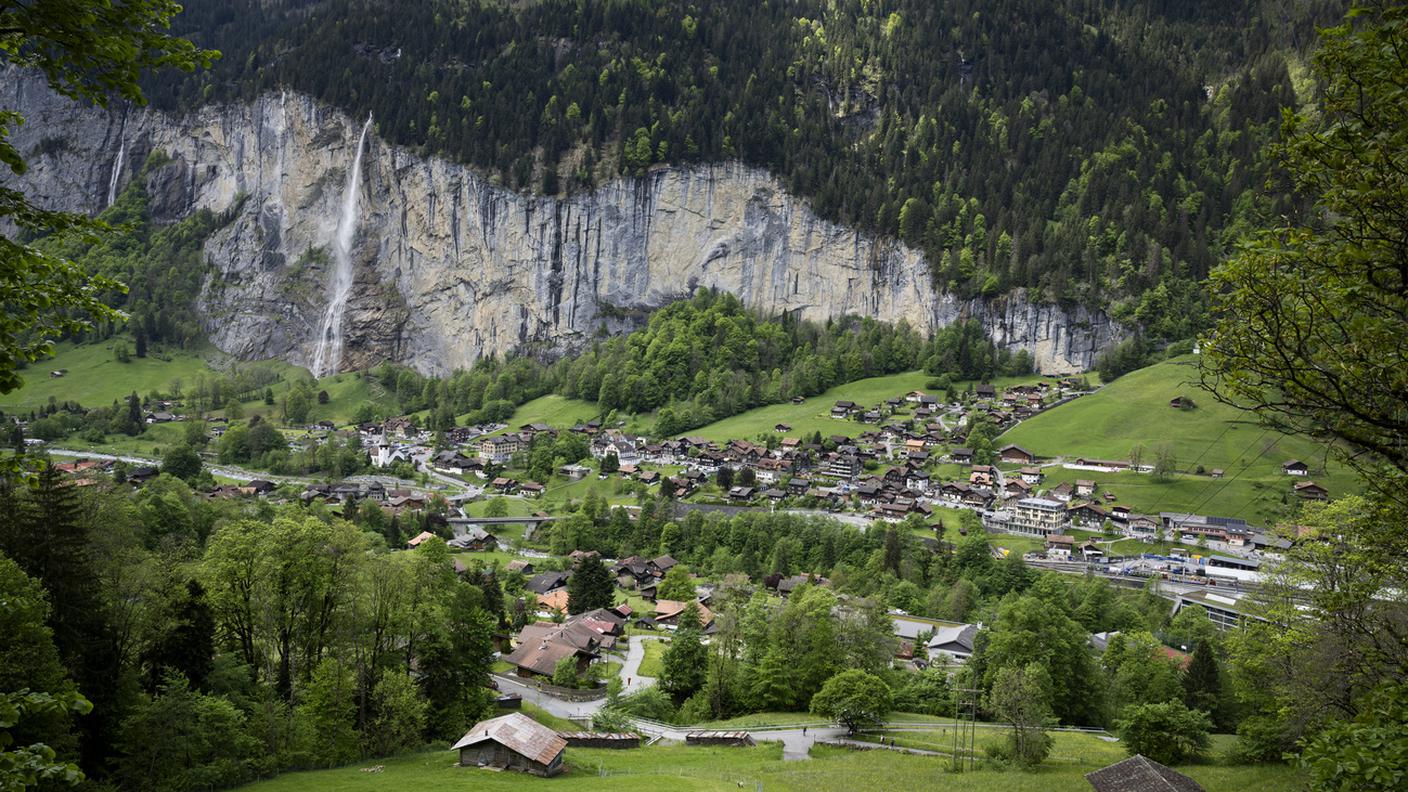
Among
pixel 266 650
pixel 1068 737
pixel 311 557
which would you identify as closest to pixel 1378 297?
pixel 311 557

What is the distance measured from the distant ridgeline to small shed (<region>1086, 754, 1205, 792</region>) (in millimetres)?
101742

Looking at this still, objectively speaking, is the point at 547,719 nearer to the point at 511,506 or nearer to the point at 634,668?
the point at 634,668

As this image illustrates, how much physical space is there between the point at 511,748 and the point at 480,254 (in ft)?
431

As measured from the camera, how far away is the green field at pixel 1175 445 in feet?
233

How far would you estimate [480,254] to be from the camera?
148 metres

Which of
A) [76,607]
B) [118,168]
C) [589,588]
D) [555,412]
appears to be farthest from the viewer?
[118,168]

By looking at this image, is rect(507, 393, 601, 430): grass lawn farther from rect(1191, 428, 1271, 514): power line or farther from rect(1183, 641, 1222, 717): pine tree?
rect(1183, 641, 1222, 717): pine tree

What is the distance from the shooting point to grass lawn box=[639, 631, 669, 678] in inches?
1719

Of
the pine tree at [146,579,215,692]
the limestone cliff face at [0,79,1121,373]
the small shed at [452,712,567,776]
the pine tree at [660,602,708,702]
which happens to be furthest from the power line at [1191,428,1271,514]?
the pine tree at [146,579,215,692]

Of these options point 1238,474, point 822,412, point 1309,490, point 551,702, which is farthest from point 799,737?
point 822,412

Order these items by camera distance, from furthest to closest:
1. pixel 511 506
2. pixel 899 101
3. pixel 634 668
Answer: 1. pixel 899 101
2. pixel 511 506
3. pixel 634 668

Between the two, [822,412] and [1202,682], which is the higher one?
[822,412]

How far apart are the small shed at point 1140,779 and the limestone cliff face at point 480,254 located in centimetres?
11378

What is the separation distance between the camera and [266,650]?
27.4 m
